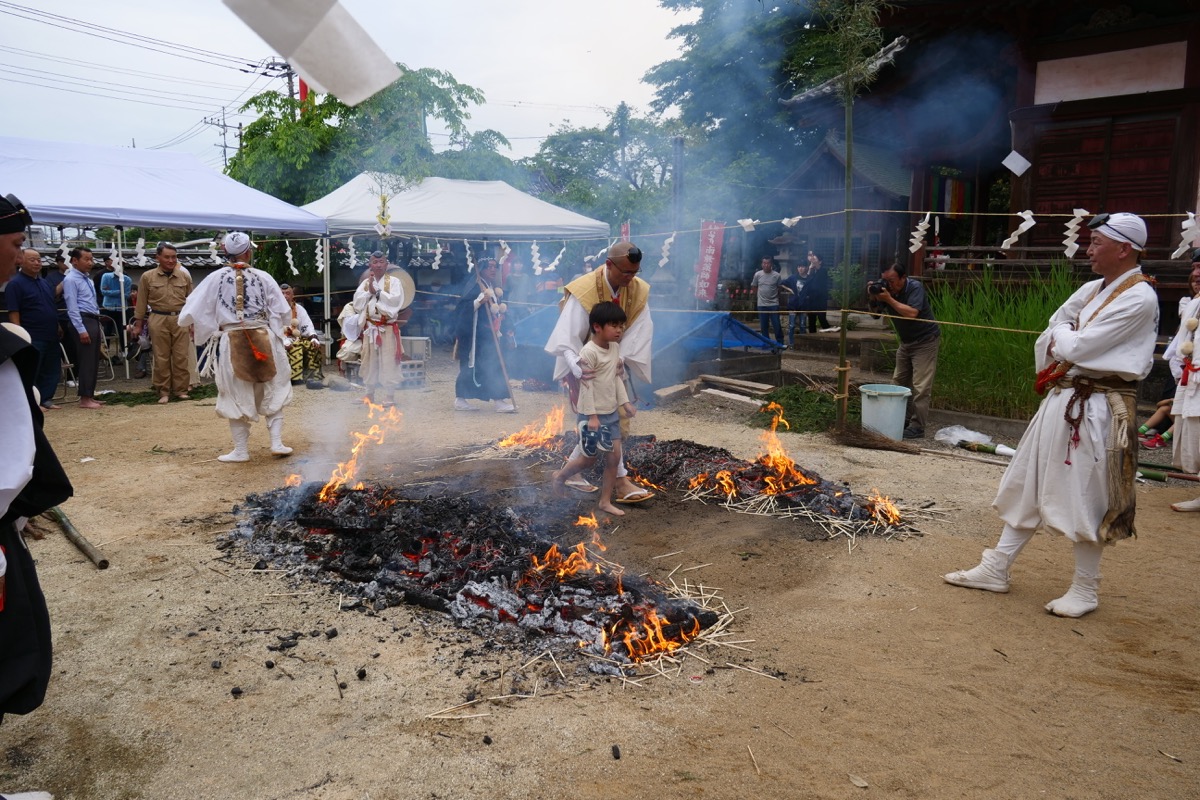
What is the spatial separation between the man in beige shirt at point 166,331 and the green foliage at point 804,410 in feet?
25.0

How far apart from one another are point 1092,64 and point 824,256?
10231mm

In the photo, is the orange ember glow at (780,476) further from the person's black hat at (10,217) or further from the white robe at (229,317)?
the person's black hat at (10,217)

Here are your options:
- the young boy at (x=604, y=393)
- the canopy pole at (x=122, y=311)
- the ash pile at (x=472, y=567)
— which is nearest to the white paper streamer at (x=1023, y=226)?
the young boy at (x=604, y=393)

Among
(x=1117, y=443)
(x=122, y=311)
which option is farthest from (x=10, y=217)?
(x=122, y=311)

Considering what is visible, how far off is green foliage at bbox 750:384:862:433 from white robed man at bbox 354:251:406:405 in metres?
4.89

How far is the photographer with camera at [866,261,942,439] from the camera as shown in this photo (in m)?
8.12

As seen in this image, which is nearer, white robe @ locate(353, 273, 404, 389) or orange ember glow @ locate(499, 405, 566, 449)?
orange ember glow @ locate(499, 405, 566, 449)

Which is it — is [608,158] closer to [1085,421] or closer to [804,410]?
[804,410]

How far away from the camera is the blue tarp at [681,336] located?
10.8 m

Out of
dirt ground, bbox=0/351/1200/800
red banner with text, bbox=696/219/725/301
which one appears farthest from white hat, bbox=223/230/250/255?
red banner with text, bbox=696/219/725/301

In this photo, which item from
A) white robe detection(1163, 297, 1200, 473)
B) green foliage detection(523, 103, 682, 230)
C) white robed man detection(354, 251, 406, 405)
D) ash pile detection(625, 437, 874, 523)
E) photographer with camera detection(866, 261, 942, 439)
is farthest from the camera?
green foliage detection(523, 103, 682, 230)

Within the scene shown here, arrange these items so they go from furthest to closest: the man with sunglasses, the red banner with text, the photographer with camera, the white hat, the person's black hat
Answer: the red banner with text < the photographer with camera < the white hat < the person's black hat < the man with sunglasses

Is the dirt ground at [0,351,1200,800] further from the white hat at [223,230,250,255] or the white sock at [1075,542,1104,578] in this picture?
the white hat at [223,230,250,255]

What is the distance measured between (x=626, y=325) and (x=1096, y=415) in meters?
2.95
